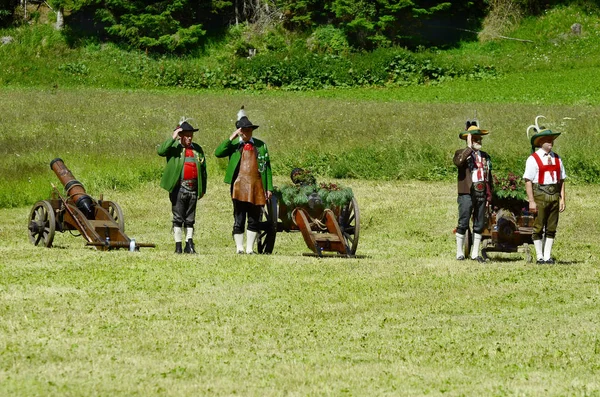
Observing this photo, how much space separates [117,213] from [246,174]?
233 cm

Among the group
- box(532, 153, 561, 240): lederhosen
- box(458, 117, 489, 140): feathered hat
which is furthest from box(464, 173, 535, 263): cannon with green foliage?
box(458, 117, 489, 140): feathered hat

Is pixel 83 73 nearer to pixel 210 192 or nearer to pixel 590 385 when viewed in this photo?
pixel 210 192

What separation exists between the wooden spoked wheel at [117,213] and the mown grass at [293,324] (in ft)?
3.14

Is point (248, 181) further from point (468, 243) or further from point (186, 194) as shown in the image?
point (468, 243)

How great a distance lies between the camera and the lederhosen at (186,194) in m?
17.0

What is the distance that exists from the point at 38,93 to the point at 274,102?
8.62 metres

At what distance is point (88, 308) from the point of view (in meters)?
12.3

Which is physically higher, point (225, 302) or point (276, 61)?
point (276, 61)

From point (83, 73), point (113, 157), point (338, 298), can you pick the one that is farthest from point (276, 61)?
point (338, 298)

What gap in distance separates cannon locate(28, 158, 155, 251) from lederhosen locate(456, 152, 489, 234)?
4215 millimetres

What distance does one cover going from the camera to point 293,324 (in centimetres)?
1186

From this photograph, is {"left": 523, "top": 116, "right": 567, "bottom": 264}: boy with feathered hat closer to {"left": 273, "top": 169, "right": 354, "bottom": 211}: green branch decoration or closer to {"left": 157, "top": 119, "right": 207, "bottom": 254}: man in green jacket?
{"left": 273, "top": 169, "right": 354, "bottom": 211}: green branch decoration

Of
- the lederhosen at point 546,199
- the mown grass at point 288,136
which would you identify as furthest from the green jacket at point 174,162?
the mown grass at point 288,136

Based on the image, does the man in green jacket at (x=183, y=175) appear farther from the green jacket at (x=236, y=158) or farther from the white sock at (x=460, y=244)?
the white sock at (x=460, y=244)
